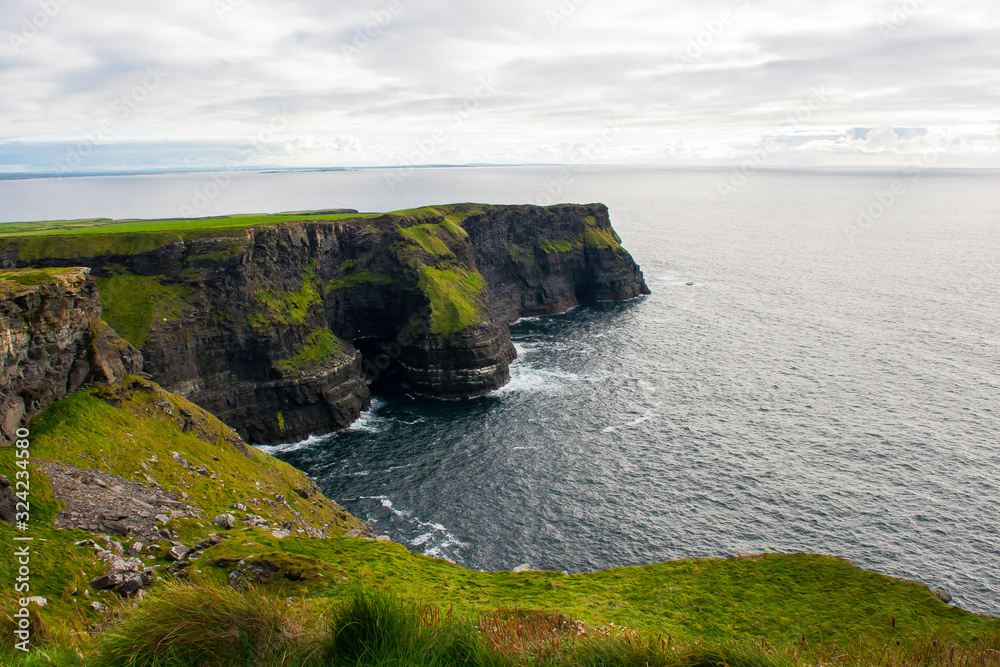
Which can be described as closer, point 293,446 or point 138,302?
point 138,302

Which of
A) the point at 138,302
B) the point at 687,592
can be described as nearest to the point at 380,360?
the point at 138,302

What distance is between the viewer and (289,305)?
85.2 metres

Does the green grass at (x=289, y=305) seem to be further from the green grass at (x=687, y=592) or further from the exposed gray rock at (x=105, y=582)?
the exposed gray rock at (x=105, y=582)

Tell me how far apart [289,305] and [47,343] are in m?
45.9

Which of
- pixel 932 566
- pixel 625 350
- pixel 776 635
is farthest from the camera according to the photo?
pixel 625 350

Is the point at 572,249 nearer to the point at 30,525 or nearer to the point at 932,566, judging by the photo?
the point at 932,566

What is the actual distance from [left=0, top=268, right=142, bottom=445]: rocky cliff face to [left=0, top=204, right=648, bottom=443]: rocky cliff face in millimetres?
28067

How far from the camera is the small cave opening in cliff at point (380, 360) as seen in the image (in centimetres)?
9906

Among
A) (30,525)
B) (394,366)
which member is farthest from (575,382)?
(30,525)

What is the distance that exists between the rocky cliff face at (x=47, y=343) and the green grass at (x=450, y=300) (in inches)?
2082

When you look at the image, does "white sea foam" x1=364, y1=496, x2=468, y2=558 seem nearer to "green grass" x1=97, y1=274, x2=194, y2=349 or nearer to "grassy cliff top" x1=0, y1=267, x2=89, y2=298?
"grassy cliff top" x1=0, y1=267, x2=89, y2=298

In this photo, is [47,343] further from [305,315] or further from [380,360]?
[380,360]

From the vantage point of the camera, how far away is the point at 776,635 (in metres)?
27.6

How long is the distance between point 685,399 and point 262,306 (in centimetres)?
6094
